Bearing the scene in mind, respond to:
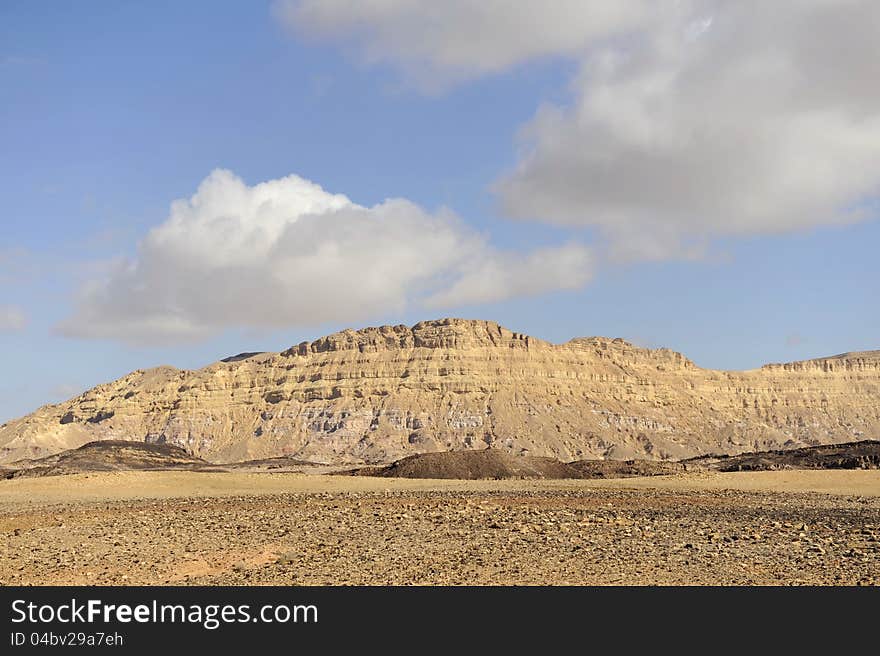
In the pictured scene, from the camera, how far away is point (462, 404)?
164 metres

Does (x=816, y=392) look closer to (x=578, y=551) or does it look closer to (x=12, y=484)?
(x=12, y=484)

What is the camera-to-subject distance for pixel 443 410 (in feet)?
535

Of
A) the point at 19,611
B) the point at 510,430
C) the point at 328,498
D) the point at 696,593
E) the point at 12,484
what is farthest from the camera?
the point at 510,430

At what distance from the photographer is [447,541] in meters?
21.7

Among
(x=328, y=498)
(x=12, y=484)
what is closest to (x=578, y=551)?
(x=328, y=498)

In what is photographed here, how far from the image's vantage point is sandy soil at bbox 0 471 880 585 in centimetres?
1781

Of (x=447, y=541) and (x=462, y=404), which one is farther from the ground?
(x=462, y=404)

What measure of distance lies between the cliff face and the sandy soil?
115 meters

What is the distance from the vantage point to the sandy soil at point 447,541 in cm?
1781

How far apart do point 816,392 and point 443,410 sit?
76.4m

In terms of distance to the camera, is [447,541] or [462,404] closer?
[447,541]

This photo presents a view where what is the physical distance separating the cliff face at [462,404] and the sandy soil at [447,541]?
115305mm

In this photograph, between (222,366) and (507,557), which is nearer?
(507,557)

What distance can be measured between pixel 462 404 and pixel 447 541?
5627 inches
